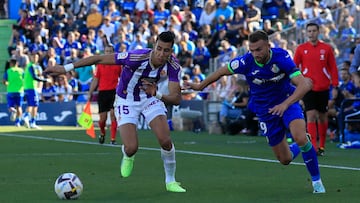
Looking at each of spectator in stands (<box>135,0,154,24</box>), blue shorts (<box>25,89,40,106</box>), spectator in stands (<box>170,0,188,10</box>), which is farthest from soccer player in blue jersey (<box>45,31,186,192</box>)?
spectator in stands (<box>170,0,188,10</box>)

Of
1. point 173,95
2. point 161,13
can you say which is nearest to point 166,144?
point 173,95

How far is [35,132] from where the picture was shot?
1101 inches

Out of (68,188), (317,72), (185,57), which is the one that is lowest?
(68,188)

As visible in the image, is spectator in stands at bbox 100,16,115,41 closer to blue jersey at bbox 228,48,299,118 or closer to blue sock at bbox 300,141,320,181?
blue jersey at bbox 228,48,299,118

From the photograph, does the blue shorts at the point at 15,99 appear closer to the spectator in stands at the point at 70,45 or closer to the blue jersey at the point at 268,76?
the spectator in stands at the point at 70,45

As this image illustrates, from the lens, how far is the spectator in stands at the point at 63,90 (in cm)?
3388

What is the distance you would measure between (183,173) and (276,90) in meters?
2.95

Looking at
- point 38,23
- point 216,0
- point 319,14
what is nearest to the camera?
point 319,14

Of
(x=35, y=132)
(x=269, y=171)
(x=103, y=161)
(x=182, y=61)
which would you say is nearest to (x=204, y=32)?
(x=182, y=61)

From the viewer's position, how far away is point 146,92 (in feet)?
39.0

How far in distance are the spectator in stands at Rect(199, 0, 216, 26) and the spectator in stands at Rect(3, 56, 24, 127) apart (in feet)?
22.3

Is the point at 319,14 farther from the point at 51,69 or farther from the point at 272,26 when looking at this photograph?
the point at 51,69

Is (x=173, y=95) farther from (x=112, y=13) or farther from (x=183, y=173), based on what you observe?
(x=112, y=13)

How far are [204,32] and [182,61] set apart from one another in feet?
6.02
